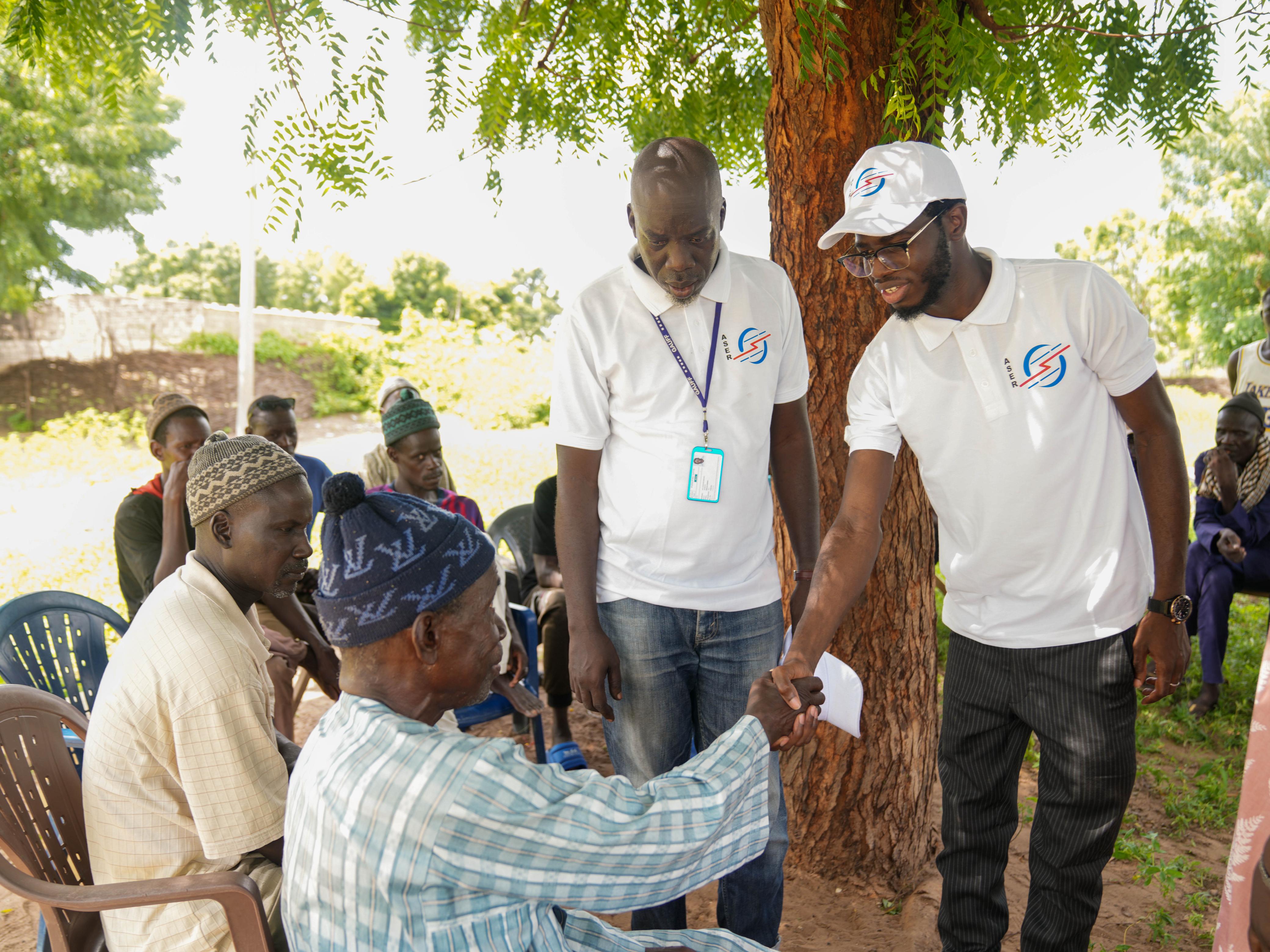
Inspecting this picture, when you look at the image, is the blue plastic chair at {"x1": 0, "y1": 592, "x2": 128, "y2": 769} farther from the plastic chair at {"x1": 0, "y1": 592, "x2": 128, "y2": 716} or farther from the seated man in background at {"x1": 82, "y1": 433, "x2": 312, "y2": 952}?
the seated man in background at {"x1": 82, "y1": 433, "x2": 312, "y2": 952}

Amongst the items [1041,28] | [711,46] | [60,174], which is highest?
[60,174]

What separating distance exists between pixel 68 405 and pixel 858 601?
21258 millimetres

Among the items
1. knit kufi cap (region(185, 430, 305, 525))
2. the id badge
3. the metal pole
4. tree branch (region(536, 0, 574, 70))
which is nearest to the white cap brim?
the id badge

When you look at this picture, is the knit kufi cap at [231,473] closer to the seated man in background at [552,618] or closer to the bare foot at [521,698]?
the bare foot at [521,698]

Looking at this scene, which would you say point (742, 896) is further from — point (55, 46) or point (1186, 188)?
point (1186, 188)

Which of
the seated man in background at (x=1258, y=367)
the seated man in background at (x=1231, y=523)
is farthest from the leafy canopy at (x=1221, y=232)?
the seated man in background at (x=1231, y=523)

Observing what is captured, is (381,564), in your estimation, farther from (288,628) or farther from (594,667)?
(288,628)

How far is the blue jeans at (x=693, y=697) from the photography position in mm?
2477

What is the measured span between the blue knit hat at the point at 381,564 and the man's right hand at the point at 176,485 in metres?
2.90

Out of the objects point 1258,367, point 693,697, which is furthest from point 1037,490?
point 1258,367

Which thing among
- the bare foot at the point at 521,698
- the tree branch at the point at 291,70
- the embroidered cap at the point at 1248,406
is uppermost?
the tree branch at the point at 291,70

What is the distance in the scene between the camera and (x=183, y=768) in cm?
195

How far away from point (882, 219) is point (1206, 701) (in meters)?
4.50

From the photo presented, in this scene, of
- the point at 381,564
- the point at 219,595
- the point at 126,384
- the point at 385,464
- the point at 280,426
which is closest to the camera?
the point at 381,564
